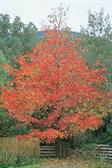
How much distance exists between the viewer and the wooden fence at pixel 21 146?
31047mm

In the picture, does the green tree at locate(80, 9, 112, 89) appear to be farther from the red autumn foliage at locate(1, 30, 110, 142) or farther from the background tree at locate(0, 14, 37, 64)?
the background tree at locate(0, 14, 37, 64)

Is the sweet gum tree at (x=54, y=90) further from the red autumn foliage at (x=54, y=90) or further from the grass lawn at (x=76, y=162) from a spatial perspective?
the grass lawn at (x=76, y=162)

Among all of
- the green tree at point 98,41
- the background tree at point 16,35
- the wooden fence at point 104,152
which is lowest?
the wooden fence at point 104,152

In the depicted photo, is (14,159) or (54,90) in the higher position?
(54,90)

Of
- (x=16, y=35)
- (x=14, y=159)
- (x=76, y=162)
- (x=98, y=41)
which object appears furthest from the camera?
(x=16, y=35)

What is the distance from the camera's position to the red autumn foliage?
92.3 ft

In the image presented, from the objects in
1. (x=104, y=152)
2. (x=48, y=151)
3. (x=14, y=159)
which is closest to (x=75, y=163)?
(x=104, y=152)

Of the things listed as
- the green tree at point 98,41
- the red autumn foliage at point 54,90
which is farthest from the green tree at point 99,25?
the red autumn foliage at point 54,90

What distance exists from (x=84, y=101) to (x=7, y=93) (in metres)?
6.04

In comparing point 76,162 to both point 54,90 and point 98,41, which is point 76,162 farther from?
point 98,41

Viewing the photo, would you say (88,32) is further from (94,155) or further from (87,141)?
(94,155)

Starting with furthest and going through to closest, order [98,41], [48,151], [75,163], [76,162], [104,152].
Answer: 1. [98,41]
2. [48,151]
3. [104,152]
4. [76,162]
5. [75,163]

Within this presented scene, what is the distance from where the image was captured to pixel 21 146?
1224 inches

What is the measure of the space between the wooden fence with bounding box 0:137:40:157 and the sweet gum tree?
230cm
